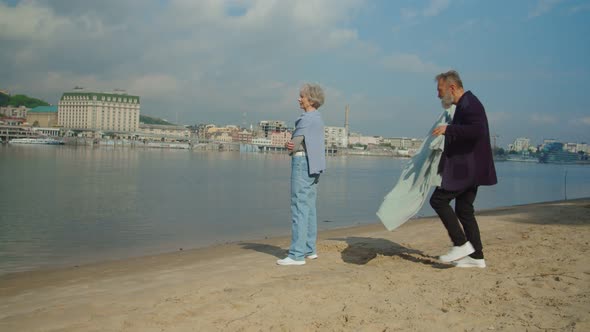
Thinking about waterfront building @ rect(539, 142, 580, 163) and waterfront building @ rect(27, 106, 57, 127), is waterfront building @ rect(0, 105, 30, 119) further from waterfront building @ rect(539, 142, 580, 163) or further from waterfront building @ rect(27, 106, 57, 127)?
waterfront building @ rect(539, 142, 580, 163)

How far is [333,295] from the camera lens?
342 centimetres

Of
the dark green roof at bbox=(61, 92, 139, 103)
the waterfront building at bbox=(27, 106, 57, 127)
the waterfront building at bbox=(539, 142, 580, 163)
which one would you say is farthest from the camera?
the waterfront building at bbox=(27, 106, 57, 127)

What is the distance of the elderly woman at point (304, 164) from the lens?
485 cm

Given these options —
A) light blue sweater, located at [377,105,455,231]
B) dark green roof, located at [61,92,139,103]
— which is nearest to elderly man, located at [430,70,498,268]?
light blue sweater, located at [377,105,455,231]

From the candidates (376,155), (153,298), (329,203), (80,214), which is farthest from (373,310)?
(376,155)

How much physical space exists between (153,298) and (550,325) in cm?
267

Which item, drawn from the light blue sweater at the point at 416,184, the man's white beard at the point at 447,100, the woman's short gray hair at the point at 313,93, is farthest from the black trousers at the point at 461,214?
the woman's short gray hair at the point at 313,93

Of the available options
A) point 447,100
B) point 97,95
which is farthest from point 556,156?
point 447,100

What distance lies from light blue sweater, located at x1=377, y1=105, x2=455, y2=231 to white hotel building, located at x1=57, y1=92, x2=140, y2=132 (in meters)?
169

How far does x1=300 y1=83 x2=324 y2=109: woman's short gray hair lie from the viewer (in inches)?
196

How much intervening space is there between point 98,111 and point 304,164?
564 ft

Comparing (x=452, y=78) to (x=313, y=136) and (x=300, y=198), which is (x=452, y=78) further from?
(x=300, y=198)

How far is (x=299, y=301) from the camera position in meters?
3.30

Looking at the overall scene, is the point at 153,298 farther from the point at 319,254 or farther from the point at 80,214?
the point at 80,214
